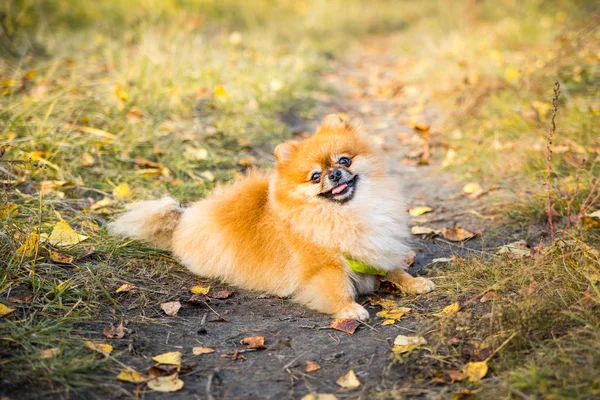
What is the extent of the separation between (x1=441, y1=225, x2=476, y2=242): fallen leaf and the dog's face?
0.93 m

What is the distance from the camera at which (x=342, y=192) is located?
3146 millimetres

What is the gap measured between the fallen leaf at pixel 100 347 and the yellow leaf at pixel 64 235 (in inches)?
43.1

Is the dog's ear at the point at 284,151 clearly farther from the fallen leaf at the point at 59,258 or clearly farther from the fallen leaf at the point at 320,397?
the fallen leaf at the point at 320,397

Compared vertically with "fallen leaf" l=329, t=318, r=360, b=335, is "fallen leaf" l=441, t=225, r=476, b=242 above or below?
above

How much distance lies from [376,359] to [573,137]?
3.29 m

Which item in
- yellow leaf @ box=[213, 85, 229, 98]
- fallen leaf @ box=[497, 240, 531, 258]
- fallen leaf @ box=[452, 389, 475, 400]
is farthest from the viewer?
yellow leaf @ box=[213, 85, 229, 98]

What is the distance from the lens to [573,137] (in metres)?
4.72

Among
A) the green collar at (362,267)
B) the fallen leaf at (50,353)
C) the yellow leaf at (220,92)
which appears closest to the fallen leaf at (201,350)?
the fallen leaf at (50,353)

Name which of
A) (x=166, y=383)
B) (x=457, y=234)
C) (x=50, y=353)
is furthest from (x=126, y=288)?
(x=457, y=234)

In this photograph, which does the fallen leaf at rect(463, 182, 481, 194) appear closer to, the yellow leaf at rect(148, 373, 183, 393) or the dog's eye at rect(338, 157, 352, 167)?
the dog's eye at rect(338, 157, 352, 167)

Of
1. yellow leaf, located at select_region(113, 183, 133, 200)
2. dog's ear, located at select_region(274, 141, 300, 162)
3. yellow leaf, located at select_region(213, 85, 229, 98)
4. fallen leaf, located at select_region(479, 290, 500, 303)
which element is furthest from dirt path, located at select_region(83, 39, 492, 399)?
yellow leaf, located at select_region(213, 85, 229, 98)

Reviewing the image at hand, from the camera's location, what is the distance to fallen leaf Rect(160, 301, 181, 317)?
9.73ft

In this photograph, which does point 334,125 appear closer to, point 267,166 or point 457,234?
point 457,234

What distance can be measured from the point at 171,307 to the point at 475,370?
164cm
